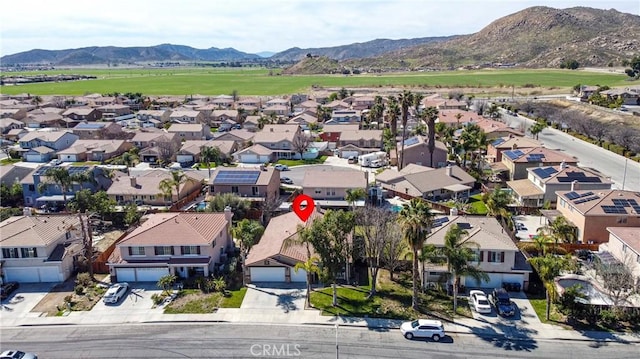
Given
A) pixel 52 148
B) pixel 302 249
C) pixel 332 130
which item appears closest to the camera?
pixel 302 249

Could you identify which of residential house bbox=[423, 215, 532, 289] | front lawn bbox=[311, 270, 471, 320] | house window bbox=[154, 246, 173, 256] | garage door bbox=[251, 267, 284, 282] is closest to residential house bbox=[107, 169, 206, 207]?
house window bbox=[154, 246, 173, 256]

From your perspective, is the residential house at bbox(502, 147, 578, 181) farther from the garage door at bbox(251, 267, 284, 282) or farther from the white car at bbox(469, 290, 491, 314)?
the garage door at bbox(251, 267, 284, 282)

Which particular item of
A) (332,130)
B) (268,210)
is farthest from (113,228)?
(332,130)

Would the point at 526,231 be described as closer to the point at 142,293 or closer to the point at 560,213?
the point at 560,213

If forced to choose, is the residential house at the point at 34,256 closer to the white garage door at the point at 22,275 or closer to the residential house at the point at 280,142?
the white garage door at the point at 22,275

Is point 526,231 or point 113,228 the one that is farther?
point 113,228

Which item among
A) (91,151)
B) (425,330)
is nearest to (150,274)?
(425,330)
